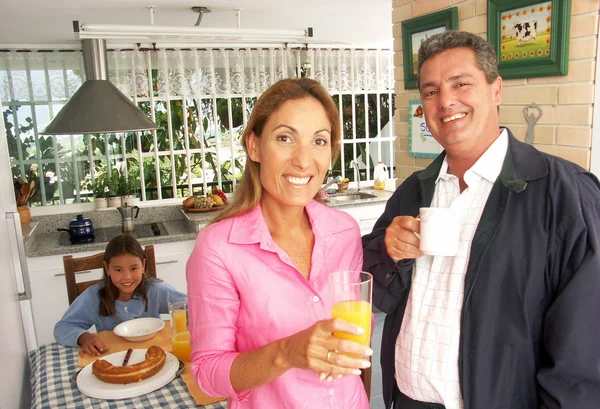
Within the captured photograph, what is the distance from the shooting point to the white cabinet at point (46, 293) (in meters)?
3.69

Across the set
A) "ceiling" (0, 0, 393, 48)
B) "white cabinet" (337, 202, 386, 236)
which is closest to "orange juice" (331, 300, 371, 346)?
"ceiling" (0, 0, 393, 48)

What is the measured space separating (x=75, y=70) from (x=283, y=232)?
14.1ft

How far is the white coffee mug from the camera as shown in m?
1.12

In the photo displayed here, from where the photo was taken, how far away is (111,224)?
14.9ft

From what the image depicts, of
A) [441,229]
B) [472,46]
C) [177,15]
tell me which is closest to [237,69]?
[177,15]

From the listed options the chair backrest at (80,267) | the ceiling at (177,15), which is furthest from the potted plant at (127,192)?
the chair backrest at (80,267)

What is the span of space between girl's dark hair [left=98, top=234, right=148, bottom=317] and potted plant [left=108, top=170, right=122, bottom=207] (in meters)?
2.12

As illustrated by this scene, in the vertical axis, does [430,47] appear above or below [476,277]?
above

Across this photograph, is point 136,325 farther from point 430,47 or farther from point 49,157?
point 49,157

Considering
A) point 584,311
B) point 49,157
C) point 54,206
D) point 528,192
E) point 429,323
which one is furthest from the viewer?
point 49,157

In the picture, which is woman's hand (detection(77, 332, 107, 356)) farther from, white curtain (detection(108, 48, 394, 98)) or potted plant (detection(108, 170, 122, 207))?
white curtain (detection(108, 48, 394, 98))

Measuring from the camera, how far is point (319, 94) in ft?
3.98

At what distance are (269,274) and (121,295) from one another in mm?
1596

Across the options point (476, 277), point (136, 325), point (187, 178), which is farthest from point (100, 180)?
point (476, 277)
